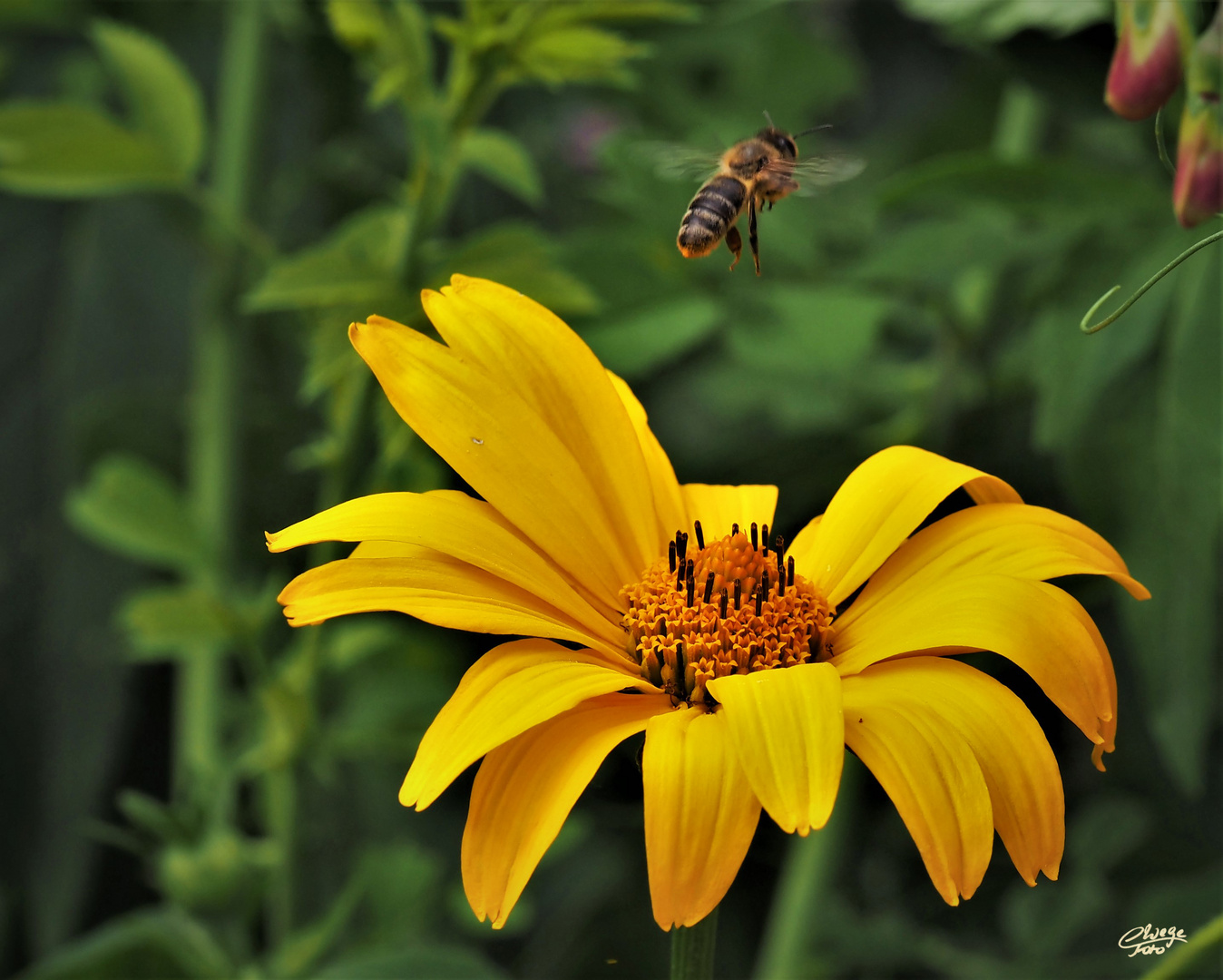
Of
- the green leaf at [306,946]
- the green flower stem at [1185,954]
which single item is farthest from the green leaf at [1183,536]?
the green leaf at [306,946]

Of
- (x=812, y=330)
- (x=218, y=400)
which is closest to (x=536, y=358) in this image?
(x=812, y=330)

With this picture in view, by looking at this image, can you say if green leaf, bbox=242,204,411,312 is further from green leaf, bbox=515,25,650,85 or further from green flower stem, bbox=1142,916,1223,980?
green flower stem, bbox=1142,916,1223,980

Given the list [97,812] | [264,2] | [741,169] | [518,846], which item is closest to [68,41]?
[264,2]

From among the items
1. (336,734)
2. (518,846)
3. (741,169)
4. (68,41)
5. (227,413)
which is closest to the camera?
(518,846)

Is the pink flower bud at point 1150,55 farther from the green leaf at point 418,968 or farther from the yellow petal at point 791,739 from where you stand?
the green leaf at point 418,968

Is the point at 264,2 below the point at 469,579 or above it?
above

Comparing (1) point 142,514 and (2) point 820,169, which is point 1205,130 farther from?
(1) point 142,514

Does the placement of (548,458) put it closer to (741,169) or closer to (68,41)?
(741,169)
